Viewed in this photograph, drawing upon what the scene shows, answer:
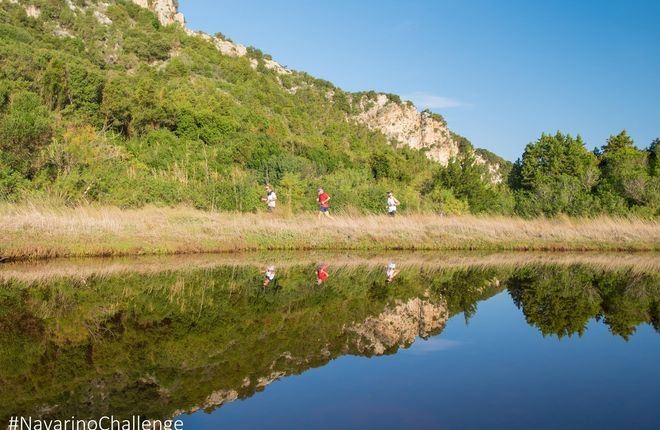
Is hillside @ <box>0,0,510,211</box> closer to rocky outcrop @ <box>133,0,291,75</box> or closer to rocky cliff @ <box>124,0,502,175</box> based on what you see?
rocky outcrop @ <box>133,0,291,75</box>

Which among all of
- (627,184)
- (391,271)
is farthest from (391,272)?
(627,184)

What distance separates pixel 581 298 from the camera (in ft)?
35.4

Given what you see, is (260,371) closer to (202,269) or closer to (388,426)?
(388,426)

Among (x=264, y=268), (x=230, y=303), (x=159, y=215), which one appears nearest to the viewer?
(x=230, y=303)

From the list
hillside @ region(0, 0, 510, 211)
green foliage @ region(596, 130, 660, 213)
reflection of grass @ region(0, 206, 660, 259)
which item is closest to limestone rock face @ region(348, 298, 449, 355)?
reflection of grass @ region(0, 206, 660, 259)

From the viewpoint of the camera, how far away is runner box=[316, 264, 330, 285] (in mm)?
12509

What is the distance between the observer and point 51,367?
6098 mm

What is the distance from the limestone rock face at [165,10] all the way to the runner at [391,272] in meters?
75.1

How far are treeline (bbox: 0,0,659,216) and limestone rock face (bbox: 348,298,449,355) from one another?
506 inches

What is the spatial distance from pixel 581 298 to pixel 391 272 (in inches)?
171

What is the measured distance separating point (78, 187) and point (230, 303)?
12.3 metres

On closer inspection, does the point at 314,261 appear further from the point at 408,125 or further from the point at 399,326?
the point at 408,125

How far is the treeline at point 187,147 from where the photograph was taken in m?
21.3

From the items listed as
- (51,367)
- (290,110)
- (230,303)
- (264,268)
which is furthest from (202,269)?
(290,110)
